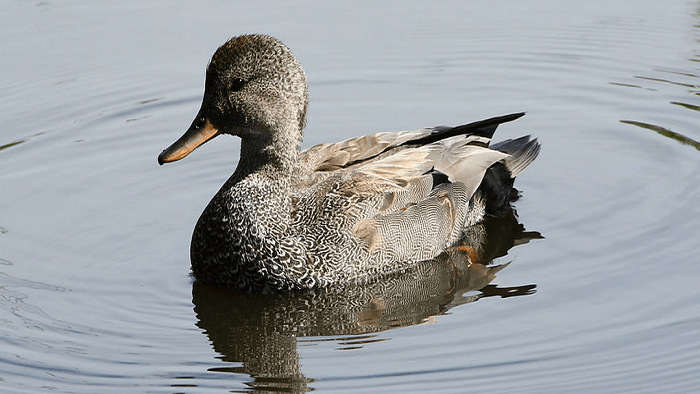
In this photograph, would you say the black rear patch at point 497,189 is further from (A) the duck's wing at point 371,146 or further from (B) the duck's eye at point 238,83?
(B) the duck's eye at point 238,83

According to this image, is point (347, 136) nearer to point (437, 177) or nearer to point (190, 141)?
point (437, 177)

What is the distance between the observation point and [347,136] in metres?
11.9

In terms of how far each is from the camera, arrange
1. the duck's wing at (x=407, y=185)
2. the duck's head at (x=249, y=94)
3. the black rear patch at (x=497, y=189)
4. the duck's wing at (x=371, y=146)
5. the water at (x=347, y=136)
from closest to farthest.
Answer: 1. the water at (x=347, y=136)
2. the duck's head at (x=249, y=94)
3. the duck's wing at (x=407, y=185)
4. the duck's wing at (x=371, y=146)
5. the black rear patch at (x=497, y=189)

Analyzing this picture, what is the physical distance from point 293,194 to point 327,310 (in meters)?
1.13

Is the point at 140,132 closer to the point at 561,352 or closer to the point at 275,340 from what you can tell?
the point at 275,340

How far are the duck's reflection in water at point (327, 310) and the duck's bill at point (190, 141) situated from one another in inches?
41.8

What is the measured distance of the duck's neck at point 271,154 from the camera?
30.3 ft

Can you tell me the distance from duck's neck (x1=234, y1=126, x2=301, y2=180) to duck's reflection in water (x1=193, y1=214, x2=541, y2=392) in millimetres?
1010

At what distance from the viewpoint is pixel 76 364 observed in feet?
25.7

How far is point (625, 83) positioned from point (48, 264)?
268 inches

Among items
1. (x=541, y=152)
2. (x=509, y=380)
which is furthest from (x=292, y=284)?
(x=541, y=152)

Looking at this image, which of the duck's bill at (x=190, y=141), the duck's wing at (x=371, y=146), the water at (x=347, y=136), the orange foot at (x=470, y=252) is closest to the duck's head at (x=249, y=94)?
the duck's bill at (x=190, y=141)

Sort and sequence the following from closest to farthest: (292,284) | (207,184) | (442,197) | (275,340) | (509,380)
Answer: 1. (509,380)
2. (275,340)
3. (292,284)
4. (442,197)
5. (207,184)

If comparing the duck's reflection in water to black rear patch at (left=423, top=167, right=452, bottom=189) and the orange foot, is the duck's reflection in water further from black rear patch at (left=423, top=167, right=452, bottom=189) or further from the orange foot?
black rear patch at (left=423, top=167, right=452, bottom=189)
